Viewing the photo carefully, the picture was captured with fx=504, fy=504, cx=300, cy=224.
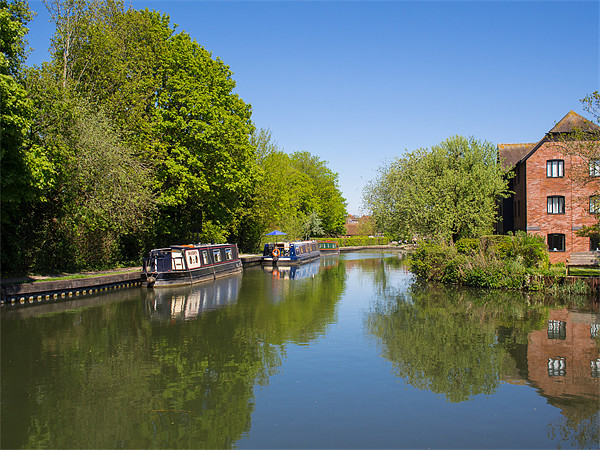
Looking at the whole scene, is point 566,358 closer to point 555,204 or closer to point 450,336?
point 450,336

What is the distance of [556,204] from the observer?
34250 mm

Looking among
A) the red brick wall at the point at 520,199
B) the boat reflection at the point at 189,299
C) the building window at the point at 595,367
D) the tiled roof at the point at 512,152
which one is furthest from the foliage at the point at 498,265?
the tiled roof at the point at 512,152

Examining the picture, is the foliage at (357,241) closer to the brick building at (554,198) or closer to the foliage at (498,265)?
the brick building at (554,198)

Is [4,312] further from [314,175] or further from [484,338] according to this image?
[314,175]

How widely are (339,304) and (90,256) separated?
51.0 ft

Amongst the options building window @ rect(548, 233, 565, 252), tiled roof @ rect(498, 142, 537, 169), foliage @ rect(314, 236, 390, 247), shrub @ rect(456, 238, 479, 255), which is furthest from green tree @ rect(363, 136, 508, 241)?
foliage @ rect(314, 236, 390, 247)

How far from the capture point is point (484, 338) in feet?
47.1

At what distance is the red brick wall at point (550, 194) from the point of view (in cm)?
3356

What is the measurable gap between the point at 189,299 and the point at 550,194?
25349mm

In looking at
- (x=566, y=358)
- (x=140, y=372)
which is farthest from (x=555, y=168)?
(x=140, y=372)

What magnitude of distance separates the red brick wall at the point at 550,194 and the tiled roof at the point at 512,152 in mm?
5797

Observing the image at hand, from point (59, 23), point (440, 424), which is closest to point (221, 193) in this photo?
point (59, 23)

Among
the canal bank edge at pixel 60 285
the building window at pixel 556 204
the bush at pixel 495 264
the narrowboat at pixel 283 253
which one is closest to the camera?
the canal bank edge at pixel 60 285

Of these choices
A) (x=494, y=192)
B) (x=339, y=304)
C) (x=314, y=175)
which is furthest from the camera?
(x=314, y=175)
